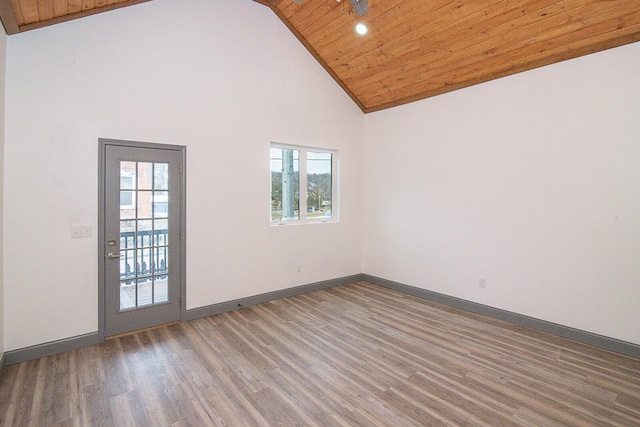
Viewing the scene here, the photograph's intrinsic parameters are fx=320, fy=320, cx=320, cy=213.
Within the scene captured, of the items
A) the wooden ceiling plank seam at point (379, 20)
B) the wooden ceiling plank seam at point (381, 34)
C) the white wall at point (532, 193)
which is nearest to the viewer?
the white wall at point (532, 193)

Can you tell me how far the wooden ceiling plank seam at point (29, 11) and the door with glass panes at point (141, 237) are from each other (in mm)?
1224

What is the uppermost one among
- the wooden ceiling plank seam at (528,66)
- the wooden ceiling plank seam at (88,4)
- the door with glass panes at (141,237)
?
the wooden ceiling plank seam at (88,4)

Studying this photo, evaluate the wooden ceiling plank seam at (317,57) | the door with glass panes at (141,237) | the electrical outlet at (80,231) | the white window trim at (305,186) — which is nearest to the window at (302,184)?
the white window trim at (305,186)

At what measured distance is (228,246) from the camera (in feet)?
14.3

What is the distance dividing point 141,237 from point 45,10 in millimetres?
2291

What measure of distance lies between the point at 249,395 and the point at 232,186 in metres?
2.65

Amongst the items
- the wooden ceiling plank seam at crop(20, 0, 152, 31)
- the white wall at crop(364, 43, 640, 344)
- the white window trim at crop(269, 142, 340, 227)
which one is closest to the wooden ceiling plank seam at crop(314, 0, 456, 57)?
the white wall at crop(364, 43, 640, 344)

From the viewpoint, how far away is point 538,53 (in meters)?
3.57

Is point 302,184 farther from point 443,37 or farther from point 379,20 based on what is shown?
point 443,37

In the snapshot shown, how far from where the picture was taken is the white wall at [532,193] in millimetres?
3227

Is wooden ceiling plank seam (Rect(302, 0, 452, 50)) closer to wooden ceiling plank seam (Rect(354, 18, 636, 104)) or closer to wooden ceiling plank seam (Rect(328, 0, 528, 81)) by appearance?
wooden ceiling plank seam (Rect(328, 0, 528, 81))

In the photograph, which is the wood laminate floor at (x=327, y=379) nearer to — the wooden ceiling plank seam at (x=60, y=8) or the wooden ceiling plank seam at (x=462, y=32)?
the wooden ceiling plank seam at (x=60, y=8)

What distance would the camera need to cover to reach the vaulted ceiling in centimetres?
299

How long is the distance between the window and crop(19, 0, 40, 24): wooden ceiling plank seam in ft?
9.29
